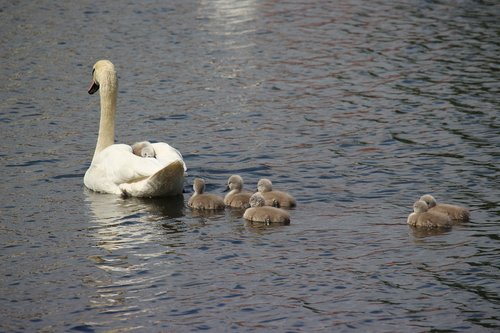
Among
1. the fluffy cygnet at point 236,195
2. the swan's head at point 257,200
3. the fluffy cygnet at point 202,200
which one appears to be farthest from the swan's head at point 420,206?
the fluffy cygnet at point 202,200

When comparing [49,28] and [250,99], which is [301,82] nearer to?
[250,99]

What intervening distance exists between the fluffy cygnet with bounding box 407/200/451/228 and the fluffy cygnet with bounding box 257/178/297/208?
1.74 metres

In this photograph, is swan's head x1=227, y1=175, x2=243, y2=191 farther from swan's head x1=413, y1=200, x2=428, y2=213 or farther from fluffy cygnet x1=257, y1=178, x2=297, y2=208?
swan's head x1=413, y1=200, x2=428, y2=213

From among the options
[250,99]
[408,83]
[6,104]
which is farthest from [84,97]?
[408,83]

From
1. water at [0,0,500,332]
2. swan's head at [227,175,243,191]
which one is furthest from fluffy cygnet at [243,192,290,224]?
swan's head at [227,175,243,191]

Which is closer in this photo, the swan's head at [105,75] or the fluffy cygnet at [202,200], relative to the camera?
the fluffy cygnet at [202,200]

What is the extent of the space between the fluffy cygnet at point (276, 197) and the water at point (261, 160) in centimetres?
32

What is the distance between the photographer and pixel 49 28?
2723cm

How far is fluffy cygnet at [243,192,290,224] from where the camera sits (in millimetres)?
13102

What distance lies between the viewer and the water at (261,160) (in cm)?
1077

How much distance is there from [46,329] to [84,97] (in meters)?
11.3

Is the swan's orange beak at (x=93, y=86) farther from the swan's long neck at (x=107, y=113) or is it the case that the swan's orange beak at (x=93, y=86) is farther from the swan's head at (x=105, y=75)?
the swan's long neck at (x=107, y=113)

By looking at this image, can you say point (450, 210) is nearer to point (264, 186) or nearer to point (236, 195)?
point (264, 186)

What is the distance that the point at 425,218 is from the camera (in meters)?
12.7
